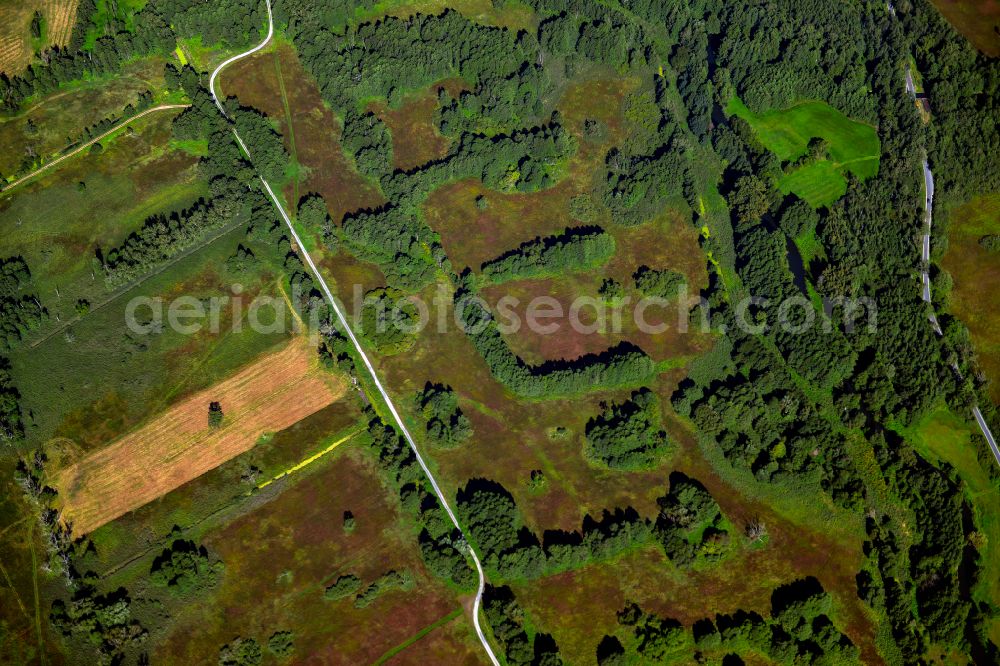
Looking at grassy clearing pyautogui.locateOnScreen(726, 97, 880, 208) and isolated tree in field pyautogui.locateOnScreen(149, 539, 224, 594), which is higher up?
grassy clearing pyautogui.locateOnScreen(726, 97, 880, 208)

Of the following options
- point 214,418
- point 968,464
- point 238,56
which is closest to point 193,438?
point 214,418

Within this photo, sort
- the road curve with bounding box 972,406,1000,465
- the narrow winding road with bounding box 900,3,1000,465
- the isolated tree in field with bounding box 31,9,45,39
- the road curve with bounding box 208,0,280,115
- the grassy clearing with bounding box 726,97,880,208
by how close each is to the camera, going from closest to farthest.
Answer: the road curve with bounding box 972,406,1000,465, the narrow winding road with bounding box 900,3,1000,465, the grassy clearing with bounding box 726,97,880,208, the road curve with bounding box 208,0,280,115, the isolated tree in field with bounding box 31,9,45,39

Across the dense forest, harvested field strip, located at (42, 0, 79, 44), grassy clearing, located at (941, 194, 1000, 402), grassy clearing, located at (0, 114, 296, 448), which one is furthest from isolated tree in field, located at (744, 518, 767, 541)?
harvested field strip, located at (42, 0, 79, 44)

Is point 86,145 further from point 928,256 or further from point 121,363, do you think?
point 928,256

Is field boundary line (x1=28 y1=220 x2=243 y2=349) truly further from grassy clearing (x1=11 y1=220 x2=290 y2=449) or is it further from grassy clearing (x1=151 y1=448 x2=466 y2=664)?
grassy clearing (x1=151 y1=448 x2=466 y2=664)

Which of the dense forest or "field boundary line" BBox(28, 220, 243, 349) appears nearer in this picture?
the dense forest

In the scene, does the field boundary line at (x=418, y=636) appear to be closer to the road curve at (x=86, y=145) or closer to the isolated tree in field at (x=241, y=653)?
the isolated tree in field at (x=241, y=653)

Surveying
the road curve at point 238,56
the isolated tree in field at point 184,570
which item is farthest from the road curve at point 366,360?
the isolated tree in field at point 184,570
